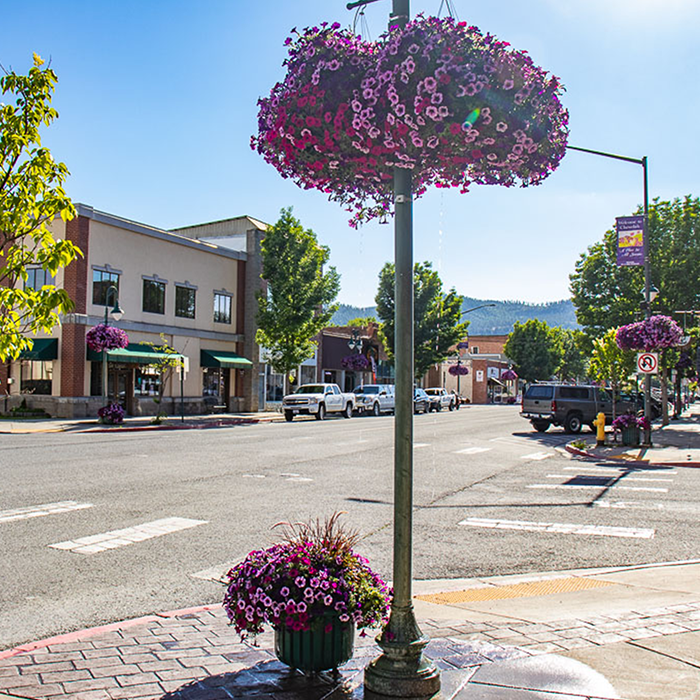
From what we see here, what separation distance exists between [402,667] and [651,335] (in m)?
19.3

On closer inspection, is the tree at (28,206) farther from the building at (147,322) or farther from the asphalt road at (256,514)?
the building at (147,322)

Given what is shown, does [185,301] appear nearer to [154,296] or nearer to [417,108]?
[154,296]

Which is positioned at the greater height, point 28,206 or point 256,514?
point 28,206

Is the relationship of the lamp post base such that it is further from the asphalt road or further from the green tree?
the green tree

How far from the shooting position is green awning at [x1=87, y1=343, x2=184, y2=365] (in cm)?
3148

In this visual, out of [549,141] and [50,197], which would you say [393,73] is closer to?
[549,141]

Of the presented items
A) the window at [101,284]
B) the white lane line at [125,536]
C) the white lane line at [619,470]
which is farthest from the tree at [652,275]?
the white lane line at [125,536]

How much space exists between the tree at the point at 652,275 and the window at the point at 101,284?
25.0m

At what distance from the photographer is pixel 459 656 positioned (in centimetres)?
430

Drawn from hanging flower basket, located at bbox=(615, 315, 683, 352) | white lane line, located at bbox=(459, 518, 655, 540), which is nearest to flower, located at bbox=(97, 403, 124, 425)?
hanging flower basket, located at bbox=(615, 315, 683, 352)

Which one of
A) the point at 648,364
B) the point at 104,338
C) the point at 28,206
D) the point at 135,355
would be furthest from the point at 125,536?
the point at 135,355

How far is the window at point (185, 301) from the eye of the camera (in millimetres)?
37531

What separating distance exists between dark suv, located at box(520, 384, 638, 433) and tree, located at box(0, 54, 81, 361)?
26253mm

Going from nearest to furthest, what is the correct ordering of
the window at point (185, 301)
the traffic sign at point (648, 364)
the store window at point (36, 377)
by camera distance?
the traffic sign at point (648, 364), the store window at point (36, 377), the window at point (185, 301)
